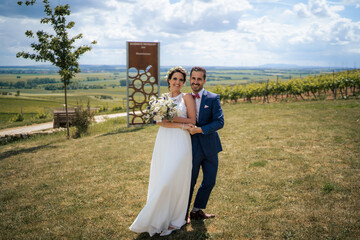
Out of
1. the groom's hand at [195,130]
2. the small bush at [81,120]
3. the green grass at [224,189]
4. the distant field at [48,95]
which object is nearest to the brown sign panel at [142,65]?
the distant field at [48,95]

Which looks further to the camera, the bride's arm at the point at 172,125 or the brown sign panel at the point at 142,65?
the brown sign panel at the point at 142,65

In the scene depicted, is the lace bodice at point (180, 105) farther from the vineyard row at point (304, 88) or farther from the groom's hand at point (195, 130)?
the vineyard row at point (304, 88)

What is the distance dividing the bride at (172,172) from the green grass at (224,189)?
29 cm

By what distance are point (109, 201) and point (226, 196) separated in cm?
211

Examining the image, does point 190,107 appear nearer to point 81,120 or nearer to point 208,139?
point 208,139

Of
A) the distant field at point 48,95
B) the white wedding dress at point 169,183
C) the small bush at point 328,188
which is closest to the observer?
the white wedding dress at point 169,183

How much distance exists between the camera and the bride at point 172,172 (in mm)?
3238

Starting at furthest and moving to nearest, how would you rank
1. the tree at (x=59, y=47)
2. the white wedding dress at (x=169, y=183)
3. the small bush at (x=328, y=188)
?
the tree at (x=59, y=47), the small bush at (x=328, y=188), the white wedding dress at (x=169, y=183)

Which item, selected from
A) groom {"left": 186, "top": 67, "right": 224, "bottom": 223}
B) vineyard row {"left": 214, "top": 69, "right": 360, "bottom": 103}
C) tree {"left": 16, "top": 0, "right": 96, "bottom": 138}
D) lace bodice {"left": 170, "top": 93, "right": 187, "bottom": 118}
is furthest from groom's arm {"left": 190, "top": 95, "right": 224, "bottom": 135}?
vineyard row {"left": 214, "top": 69, "right": 360, "bottom": 103}

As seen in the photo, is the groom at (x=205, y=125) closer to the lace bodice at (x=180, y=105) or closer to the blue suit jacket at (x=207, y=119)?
the blue suit jacket at (x=207, y=119)

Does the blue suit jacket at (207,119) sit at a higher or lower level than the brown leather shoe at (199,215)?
higher

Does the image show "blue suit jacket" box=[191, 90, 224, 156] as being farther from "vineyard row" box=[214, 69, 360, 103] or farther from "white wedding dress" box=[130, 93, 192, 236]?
"vineyard row" box=[214, 69, 360, 103]

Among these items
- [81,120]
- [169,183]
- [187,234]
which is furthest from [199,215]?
[81,120]

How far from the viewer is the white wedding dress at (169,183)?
323 centimetres
